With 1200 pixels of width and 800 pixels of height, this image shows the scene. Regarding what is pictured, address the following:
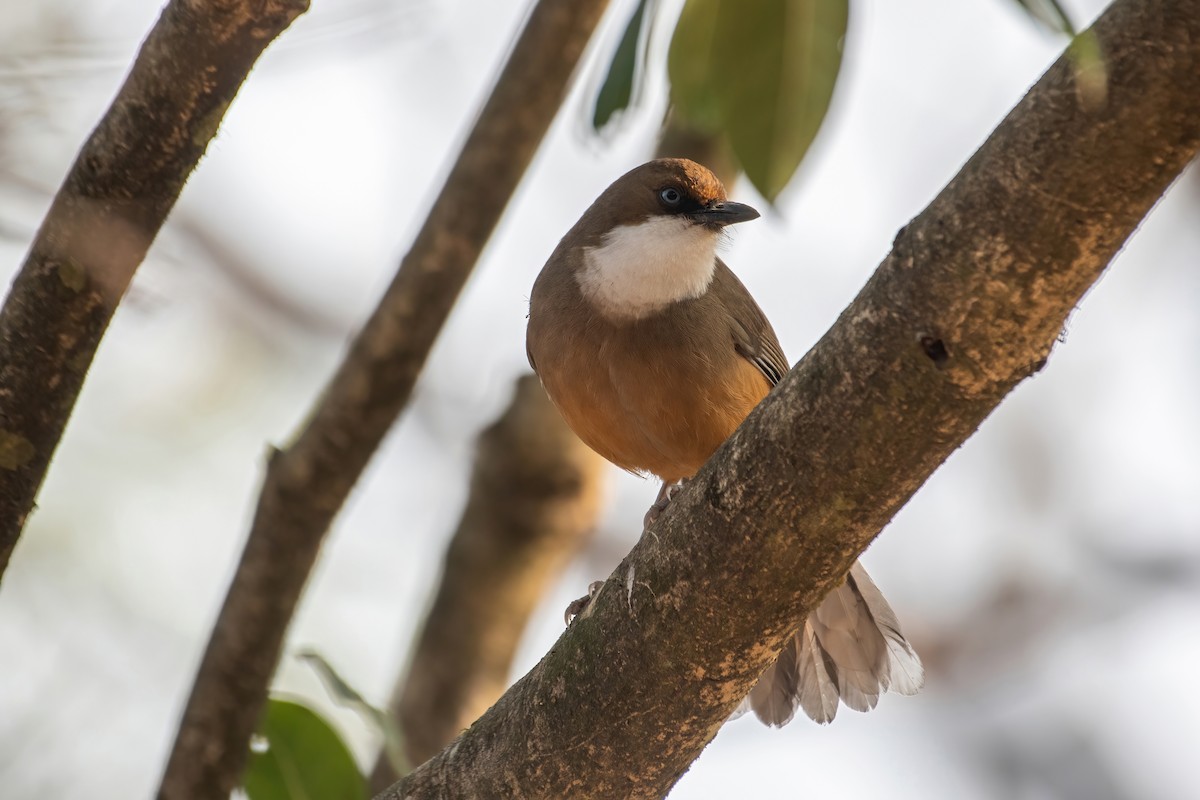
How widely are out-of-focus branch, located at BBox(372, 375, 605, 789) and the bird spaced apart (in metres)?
→ 1.50

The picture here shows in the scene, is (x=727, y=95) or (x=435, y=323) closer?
(x=727, y=95)

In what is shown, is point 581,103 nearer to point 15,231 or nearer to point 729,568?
point 15,231

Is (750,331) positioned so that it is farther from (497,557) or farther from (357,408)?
(497,557)

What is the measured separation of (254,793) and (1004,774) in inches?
256

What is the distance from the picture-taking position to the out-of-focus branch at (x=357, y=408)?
13.3 feet

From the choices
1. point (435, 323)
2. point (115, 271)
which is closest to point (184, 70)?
point (115, 271)

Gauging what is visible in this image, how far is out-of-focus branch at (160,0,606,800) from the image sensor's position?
13.3 ft

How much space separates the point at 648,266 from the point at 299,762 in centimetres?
199

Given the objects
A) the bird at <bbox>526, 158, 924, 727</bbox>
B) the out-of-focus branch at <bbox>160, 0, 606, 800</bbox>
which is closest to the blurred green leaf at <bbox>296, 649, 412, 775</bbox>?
the out-of-focus branch at <bbox>160, 0, 606, 800</bbox>

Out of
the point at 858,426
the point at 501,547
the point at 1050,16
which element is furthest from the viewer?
the point at 501,547

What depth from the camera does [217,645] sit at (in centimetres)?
412

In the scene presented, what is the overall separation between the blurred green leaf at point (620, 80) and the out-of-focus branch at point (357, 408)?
43 centimetres

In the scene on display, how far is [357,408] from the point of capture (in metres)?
4.23

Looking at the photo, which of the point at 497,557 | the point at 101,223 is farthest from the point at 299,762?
the point at 101,223
